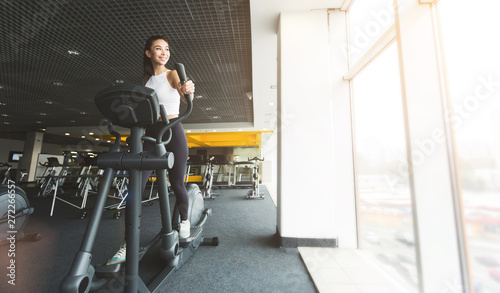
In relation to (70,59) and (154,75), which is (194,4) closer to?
(154,75)

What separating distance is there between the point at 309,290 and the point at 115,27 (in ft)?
12.3

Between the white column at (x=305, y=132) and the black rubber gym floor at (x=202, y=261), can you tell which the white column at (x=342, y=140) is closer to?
the white column at (x=305, y=132)

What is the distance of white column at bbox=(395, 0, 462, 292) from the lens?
98 cm

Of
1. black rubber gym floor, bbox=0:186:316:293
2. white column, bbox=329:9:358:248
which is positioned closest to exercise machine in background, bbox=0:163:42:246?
black rubber gym floor, bbox=0:186:316:293

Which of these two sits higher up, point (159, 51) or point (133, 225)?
point (159, 51)

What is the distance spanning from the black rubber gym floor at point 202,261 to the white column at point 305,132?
0.35m

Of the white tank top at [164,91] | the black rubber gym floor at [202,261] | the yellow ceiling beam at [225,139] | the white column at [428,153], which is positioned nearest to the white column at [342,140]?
the black rubber gym floor at [202,261]

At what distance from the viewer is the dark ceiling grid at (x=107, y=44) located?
8.34ft

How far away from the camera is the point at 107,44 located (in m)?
3.27

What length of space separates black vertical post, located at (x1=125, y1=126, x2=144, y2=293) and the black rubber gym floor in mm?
434

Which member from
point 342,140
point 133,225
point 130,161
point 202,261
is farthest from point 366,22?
point 202,261

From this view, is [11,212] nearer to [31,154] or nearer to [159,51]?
[159,51]

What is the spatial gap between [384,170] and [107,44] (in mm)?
4177

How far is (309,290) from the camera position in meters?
1.23
